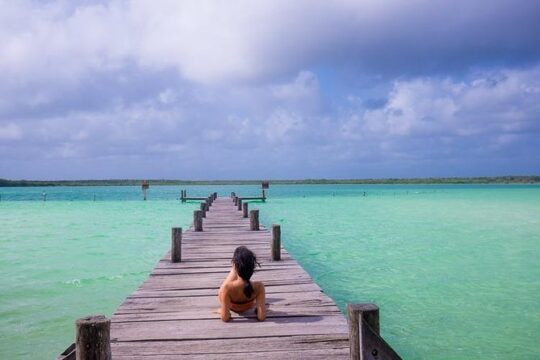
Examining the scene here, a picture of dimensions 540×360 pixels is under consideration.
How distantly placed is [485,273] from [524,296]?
259 centimetres

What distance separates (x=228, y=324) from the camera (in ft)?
18.4

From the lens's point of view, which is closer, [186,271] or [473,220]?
[186,271]

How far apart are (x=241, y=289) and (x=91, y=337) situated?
8.29 feet

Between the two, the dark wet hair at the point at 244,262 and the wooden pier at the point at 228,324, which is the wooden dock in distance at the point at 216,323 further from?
the dark wet hair at the point at 244,262

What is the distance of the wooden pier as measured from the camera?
4703mm

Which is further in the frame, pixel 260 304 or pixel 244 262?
pixel 260 304

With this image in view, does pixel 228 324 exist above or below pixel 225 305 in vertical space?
below

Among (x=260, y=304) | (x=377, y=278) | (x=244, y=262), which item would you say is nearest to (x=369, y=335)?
(x=244, y=262)

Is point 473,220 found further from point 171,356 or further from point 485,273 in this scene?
point 171,356

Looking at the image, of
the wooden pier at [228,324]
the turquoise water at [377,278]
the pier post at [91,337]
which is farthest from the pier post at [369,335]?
the turquoise water at [377,278]

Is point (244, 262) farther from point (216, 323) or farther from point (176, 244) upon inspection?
point (176, 244)

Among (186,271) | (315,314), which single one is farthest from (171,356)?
(186,271)

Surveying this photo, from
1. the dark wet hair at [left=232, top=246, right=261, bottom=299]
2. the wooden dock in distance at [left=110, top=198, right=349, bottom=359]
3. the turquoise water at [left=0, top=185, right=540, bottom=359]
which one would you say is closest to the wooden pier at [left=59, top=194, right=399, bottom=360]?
the wooden dock in distance at [left=110, top=198, right=349, bottom=359]

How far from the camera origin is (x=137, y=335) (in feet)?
17.2
